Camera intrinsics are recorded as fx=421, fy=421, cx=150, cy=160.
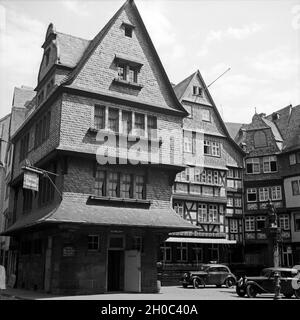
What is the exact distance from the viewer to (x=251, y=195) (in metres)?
41.3

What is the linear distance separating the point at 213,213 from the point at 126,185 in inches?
610

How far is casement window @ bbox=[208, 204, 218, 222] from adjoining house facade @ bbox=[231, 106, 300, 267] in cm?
534

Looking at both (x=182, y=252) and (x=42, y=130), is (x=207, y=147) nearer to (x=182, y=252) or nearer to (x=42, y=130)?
(x=182, y=252)

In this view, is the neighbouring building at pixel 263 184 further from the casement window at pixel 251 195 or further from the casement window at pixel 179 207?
the casement window at pixel 179 207

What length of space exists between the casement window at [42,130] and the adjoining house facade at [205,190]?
42.1 feet

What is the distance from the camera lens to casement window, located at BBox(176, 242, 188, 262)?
3394 centimetres

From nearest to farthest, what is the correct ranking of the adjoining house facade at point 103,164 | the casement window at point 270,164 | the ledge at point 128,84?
the adjoining house facade at point 103,164
the ledge at point 128,84
the casement window at point 270,164

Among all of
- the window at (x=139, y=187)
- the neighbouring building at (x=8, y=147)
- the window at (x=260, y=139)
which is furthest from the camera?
the window at (x=260, y=139)

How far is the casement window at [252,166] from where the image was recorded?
4194 centimetres

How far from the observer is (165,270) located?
32.6 metres

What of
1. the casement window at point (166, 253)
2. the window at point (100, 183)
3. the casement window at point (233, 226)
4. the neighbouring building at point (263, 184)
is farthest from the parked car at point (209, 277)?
the neighbouring building at point (263, 184)

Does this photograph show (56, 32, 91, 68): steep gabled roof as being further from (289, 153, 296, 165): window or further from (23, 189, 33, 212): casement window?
(289, 153, 296, 165): window

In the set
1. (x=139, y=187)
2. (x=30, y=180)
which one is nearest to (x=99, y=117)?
(x=139, y=187)
